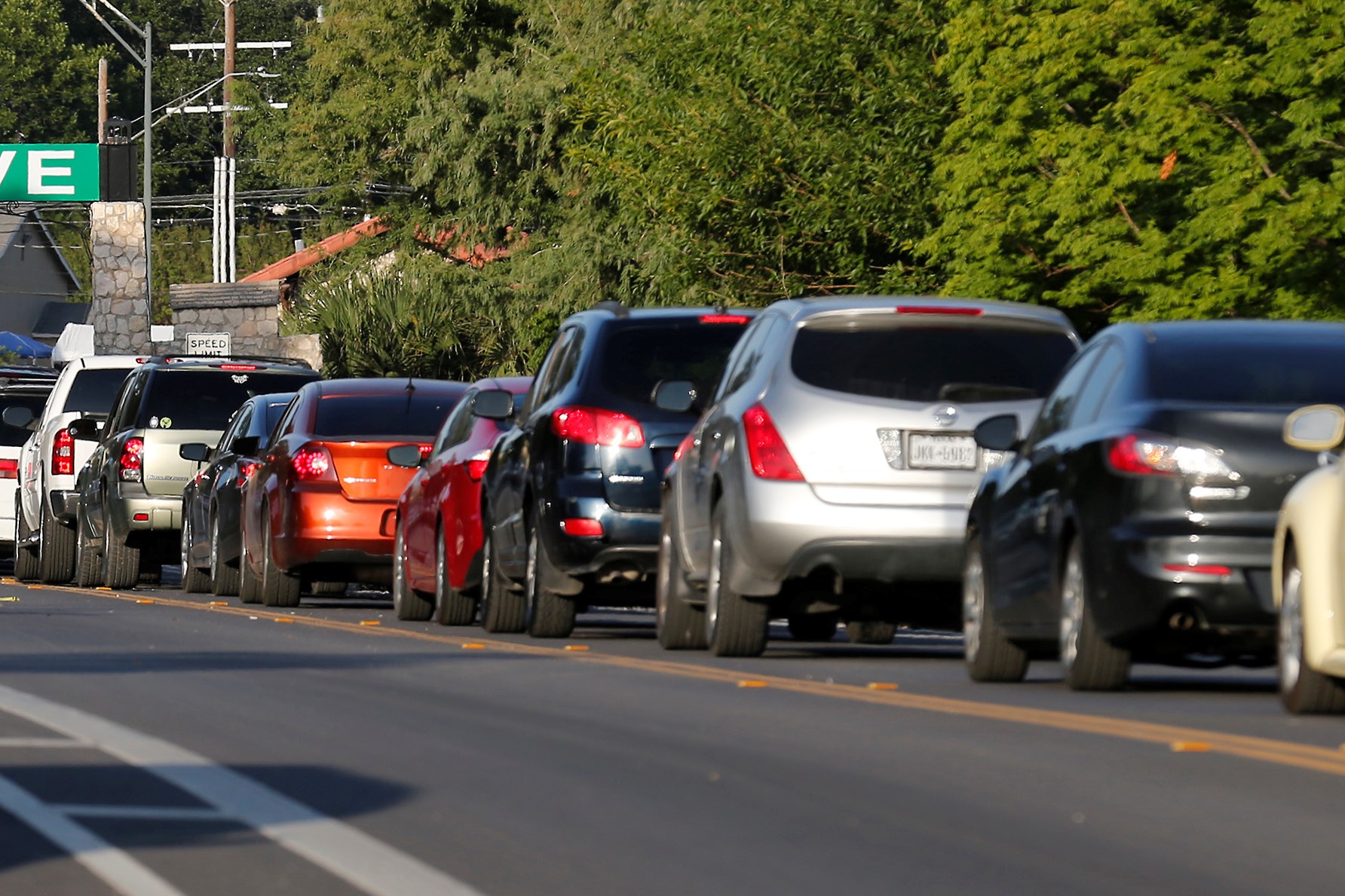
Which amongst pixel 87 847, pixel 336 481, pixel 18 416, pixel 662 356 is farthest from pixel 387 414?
pixel 87 847

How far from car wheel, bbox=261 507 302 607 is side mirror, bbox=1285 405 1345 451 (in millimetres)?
11991

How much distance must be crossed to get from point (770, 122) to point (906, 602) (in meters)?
21.6

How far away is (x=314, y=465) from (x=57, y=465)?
723 centimetres

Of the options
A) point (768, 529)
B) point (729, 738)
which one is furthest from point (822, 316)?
point (729, 738)

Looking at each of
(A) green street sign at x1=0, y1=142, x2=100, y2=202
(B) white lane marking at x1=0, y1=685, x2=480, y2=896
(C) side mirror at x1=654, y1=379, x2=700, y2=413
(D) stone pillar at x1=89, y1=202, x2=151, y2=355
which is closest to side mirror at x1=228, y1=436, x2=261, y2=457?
(C) side mirror at x1=654, y1=379, x2=700, y2=413

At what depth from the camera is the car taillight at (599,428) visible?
15.5 m

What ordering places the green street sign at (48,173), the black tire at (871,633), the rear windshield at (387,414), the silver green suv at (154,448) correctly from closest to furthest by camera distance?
1. the black tire at (871,633)
2. the rear windshield at (387,414)
3. the silver green suv at (154,448)
4. the green street sign at (48,173)

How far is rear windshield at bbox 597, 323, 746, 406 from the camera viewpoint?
15.6m

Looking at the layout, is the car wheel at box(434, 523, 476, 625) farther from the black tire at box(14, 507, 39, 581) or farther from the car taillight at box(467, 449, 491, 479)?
the black tire at box(14, 507, 39, 581)

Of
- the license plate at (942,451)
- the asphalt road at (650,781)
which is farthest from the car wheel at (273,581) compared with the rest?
the license plate at (942,451)

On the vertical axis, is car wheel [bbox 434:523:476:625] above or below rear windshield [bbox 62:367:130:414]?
below

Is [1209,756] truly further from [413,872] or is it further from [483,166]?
[483,166]

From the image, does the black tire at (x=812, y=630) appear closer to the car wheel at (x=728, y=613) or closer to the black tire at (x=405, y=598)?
the car wheel at (x=728, y=613)

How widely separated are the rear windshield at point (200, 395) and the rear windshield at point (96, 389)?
2454 millimetres
